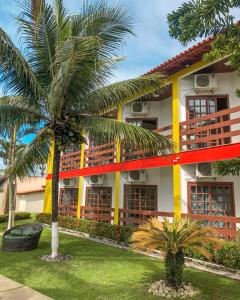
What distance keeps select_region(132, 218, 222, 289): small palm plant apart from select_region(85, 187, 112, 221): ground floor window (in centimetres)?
962

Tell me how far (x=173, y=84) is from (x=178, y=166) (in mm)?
3585

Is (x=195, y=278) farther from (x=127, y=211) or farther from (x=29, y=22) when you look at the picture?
(x=29, y=22)

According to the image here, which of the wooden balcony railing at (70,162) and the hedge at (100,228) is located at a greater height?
the wooden balcony railing at (70,162)

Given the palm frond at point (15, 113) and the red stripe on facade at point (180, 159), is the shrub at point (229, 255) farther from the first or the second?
the palm frond at point (15, 113)

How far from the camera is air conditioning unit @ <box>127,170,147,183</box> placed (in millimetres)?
14320

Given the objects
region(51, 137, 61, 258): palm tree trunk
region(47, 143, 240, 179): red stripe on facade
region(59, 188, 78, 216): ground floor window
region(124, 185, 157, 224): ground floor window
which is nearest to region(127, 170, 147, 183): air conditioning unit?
region(124, 185, 157, 224): ground floor window

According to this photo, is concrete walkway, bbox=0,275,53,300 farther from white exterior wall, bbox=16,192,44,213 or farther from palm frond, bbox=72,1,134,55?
white exterior wall, bbox=16,192,44,213

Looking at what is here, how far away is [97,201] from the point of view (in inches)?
677

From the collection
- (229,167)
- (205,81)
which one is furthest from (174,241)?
(205,81)

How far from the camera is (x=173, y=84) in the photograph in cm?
1245

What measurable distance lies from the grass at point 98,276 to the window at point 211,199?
302 centimetres

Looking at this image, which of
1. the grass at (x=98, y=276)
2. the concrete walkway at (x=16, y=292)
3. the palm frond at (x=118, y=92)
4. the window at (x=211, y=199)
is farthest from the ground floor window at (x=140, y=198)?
the concrete walkway at (x=16, y=292)

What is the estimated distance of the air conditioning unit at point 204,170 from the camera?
36.2 ft

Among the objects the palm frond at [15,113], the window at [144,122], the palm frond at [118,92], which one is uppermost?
the window at [144,122]
